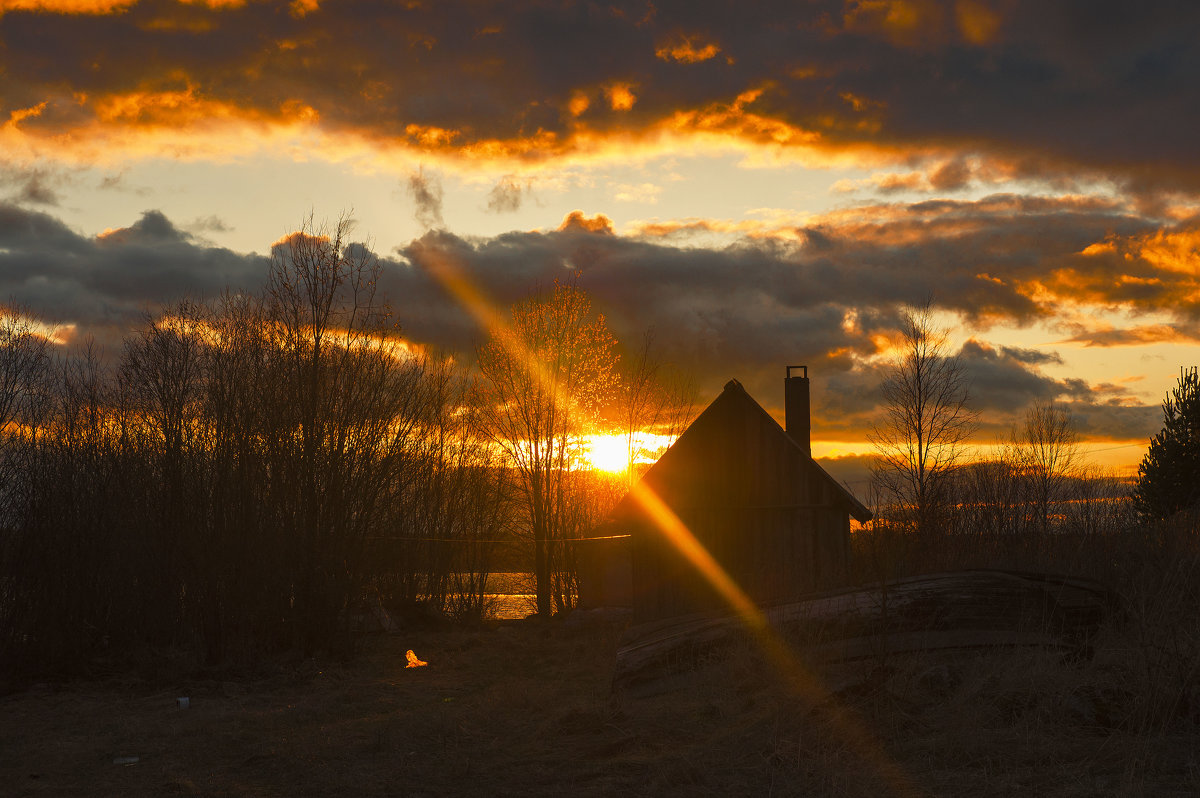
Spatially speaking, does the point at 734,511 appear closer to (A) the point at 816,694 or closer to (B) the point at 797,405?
(B) the point at 797,405

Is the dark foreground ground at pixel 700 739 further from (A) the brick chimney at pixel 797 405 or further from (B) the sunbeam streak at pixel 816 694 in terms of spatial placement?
(A) the brick chimney at pixel 797 405

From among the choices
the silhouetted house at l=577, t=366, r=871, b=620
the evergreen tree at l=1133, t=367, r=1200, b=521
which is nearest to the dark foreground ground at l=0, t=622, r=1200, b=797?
the silhouetted house at l=577, t=366, r=871, b=620

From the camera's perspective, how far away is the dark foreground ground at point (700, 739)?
862cm

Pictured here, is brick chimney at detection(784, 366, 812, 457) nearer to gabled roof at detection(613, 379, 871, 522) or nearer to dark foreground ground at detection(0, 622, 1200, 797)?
gabled roof at detection(613, 379, 871, 522)

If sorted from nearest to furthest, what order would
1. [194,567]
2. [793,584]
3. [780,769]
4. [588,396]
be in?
1. [780,769]
2. [194,567]
3. [793,584]
4. [588,396]

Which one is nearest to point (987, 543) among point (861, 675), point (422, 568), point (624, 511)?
point (624, 511)

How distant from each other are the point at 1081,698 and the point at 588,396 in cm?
2323

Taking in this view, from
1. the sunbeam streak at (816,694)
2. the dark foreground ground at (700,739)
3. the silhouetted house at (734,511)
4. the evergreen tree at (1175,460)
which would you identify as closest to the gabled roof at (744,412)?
the silhouetted house at (734,511)

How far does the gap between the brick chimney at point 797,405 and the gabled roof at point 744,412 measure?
5.73 meters

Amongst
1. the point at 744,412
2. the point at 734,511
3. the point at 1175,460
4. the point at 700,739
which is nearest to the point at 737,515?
the point at 734,511

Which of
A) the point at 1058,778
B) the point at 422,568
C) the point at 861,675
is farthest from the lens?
the point at 422,568

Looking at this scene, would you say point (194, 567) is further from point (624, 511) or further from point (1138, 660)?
point (1138, 660)

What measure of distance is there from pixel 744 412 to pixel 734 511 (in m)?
2.53

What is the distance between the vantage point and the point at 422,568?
28453mm
